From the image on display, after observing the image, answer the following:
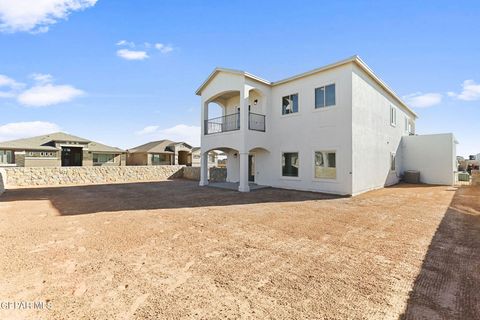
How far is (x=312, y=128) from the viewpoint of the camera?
13.2 m

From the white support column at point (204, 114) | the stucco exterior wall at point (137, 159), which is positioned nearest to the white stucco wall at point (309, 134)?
the white support column at point (204, 114)

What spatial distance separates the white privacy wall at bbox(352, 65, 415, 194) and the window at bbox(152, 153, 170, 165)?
29732 millimetres

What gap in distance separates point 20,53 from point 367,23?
16.4m

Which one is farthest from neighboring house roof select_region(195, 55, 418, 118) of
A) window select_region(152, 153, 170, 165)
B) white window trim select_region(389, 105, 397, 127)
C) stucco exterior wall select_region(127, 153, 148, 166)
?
stucco exterior wall select_region(127, 153, 148, 166)

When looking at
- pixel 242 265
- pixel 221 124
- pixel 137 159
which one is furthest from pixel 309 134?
pixel 137 159

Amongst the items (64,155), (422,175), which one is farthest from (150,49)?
(64,155)

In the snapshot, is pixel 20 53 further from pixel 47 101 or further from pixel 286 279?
pixel 286 279

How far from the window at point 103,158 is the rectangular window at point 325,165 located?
92.8 feet

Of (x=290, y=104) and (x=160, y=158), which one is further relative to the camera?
(x=160, y=158)

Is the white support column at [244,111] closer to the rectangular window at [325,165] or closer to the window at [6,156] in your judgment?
the rectangular window at [325,165]

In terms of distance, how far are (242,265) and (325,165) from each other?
10.0 metres

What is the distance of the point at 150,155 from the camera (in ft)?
115

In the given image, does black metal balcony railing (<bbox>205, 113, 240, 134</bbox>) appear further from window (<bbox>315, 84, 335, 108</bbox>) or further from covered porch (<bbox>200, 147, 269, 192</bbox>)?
window (<bbox>315, 84, 335, 108</bbox>)

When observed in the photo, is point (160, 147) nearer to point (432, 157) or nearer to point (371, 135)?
point (371, 135)
